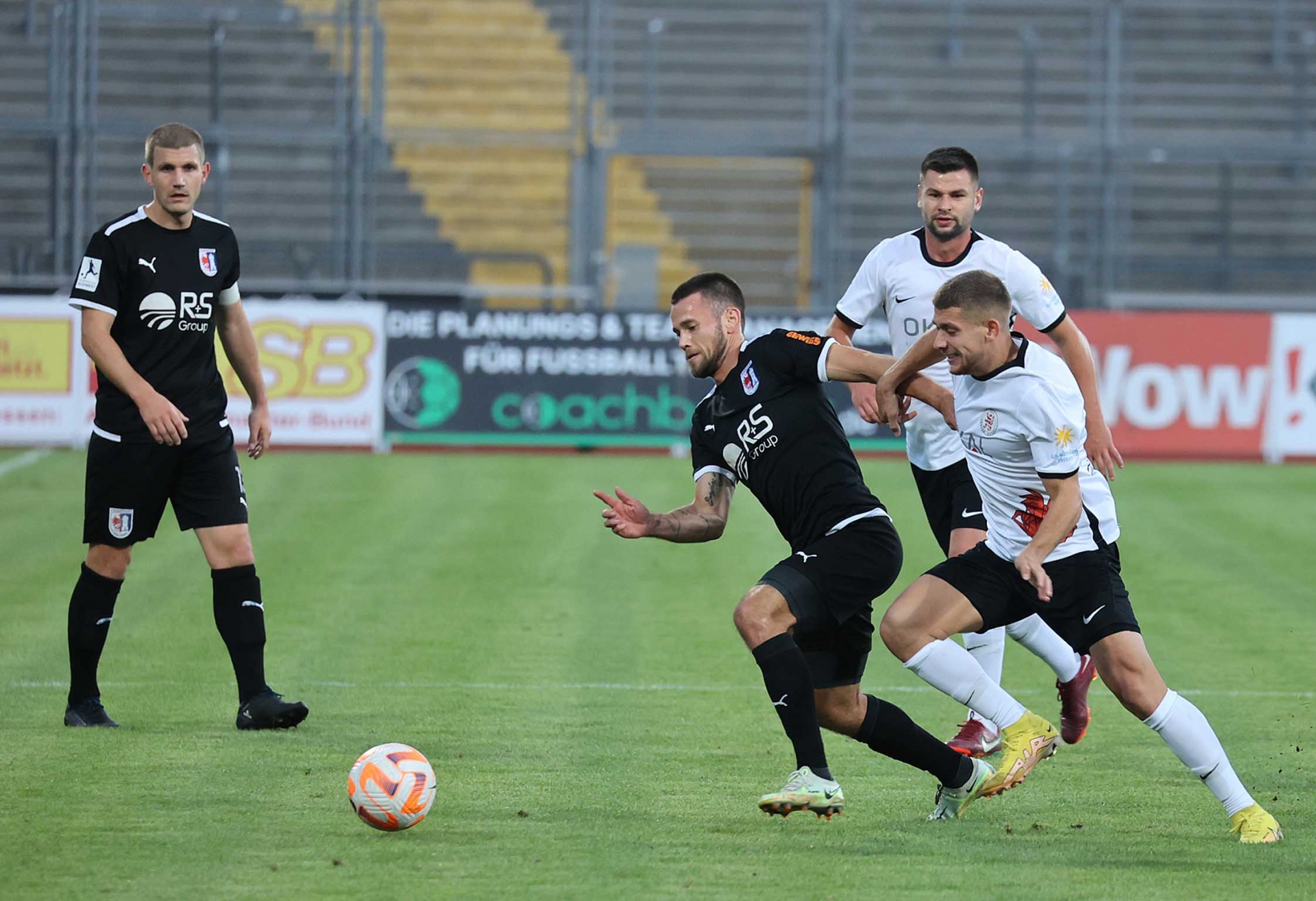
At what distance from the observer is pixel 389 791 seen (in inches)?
221

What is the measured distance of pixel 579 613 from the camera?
10.6 metres

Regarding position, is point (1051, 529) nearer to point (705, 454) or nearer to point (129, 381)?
point (705, 454)

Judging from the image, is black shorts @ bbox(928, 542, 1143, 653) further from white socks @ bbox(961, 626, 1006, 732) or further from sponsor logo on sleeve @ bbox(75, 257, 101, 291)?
sponsor logo on sleeve @ bbox(75, 257, 101, 291)

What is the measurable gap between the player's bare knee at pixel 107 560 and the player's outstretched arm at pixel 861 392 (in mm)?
3025

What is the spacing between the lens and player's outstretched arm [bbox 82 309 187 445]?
699cm

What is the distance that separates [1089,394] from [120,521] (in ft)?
12.7

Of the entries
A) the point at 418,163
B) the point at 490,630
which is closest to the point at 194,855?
the point at 490,630

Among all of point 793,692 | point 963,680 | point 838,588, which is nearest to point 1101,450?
point 963,680

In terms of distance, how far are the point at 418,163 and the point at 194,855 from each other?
19.6 m

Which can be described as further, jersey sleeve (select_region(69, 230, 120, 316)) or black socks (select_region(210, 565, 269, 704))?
black socks (select_region(210, 565, 269, 704))

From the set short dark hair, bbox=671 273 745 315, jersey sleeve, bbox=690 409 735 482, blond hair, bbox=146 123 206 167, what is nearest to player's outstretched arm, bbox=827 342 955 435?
short dark hair, bbox=671 273 745 315

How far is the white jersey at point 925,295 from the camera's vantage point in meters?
7.14

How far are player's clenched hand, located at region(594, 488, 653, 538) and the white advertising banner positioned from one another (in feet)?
43.7

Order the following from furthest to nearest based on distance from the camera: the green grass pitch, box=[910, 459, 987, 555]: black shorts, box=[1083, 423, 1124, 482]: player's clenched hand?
box=[910, 459, 987, 555]: black shorts, box=[1083, 423, 1124, 482]: player's clenched hand, the green grass pitch
